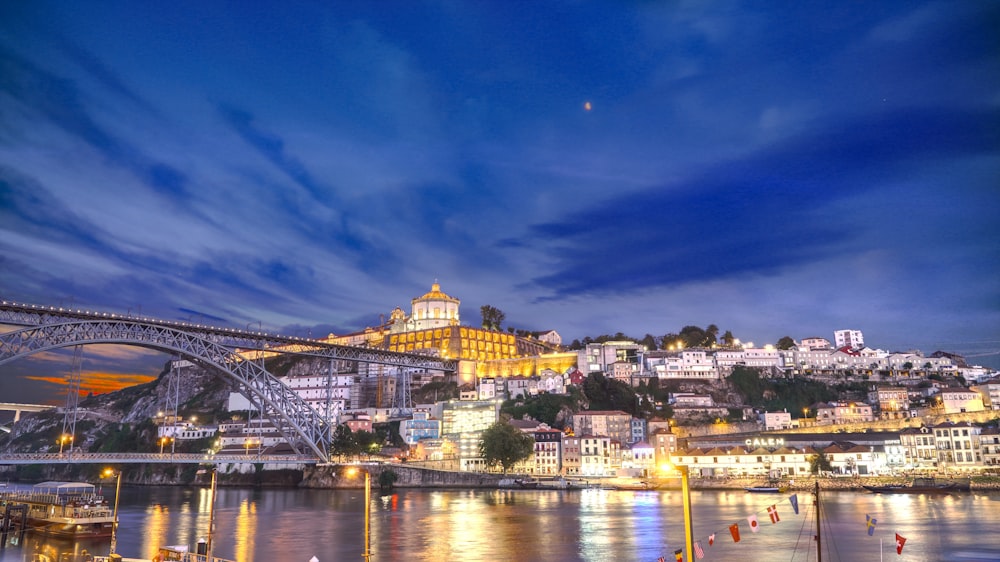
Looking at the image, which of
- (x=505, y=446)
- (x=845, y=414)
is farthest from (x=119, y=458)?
(x=845, y=414)

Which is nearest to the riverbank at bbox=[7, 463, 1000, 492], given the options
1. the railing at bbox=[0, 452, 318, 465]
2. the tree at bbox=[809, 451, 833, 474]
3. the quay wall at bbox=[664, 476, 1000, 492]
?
the quay wall at bbox=[664, 476, 1000, 492]

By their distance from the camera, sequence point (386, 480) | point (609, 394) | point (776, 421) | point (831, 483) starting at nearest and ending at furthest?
point (831, 483)
point (386, 480)
point (776, 421)
point (609, 394)

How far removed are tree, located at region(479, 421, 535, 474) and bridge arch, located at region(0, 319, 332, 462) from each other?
41.2 ft

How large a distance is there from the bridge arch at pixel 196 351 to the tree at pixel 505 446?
1255 centimetres

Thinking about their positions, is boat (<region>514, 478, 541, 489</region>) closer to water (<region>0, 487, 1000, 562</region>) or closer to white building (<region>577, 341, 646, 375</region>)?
water (<region>0, 487, 1000, 562</region>)

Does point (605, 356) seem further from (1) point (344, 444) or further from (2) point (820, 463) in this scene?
(1) point (344, 444)

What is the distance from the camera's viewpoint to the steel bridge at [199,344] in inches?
1388

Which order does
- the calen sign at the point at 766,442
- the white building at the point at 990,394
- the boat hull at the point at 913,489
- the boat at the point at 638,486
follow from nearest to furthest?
the boat hull at the point at 913,489
the boat at the point at 638,486
the calen sign at the point at 766,442
the white building at the point at 990,394

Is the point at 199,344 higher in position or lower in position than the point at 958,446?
higher

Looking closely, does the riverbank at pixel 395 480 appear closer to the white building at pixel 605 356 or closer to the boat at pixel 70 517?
the white building at pixel 605 356

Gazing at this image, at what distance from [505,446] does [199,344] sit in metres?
24.1

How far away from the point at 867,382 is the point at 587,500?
147 feet

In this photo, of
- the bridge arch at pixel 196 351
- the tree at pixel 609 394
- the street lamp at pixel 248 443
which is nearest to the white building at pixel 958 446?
the tree at pixel 609 394

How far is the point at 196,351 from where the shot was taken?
43688 millimetres
